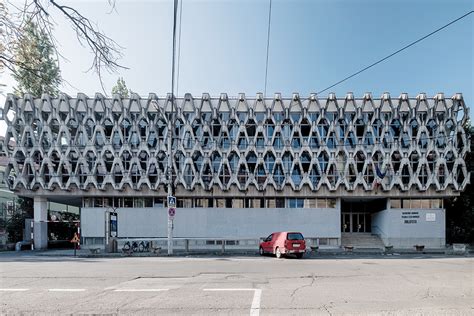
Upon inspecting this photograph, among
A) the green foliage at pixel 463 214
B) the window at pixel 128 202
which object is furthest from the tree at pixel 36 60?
the green foliage at pixel 463 214

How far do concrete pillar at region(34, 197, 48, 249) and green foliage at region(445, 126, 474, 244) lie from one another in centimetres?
4138

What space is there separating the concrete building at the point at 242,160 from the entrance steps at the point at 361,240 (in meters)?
1.20

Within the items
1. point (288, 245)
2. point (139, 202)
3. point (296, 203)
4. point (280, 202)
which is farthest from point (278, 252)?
point (139, 202)

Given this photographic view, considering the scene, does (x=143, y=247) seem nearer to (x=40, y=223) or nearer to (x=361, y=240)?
(x=40, y=223)

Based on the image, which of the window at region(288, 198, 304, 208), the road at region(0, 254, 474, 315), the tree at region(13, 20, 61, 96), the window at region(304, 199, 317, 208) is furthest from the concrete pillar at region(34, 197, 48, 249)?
the tree at region(13, 20, 61, 96)

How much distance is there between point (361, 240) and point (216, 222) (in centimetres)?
1496

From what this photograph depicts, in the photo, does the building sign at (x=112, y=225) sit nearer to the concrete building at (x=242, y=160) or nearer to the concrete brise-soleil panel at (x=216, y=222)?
the concrete building at (x=242, y=160)

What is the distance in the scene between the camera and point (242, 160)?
105 feet

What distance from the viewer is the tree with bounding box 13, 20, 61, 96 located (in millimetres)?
4090

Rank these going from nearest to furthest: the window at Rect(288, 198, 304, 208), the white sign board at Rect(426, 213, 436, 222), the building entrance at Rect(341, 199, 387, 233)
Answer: the white sign board at Rect(426, 213, 436, 222) → the window at Rect(288, 198, 304, 208) → the building entrance at Rect(341, 199, 387, 233)

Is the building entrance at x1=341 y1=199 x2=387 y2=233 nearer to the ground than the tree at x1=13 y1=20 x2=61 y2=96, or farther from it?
nearer to the ground

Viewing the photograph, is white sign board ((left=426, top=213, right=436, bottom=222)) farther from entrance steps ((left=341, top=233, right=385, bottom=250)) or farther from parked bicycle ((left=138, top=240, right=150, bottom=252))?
parked bicycle ((left=138, top=240, right=150, bottom=252))

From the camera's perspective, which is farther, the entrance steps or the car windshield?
the entrance steps

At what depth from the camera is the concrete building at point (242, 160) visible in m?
31.6
